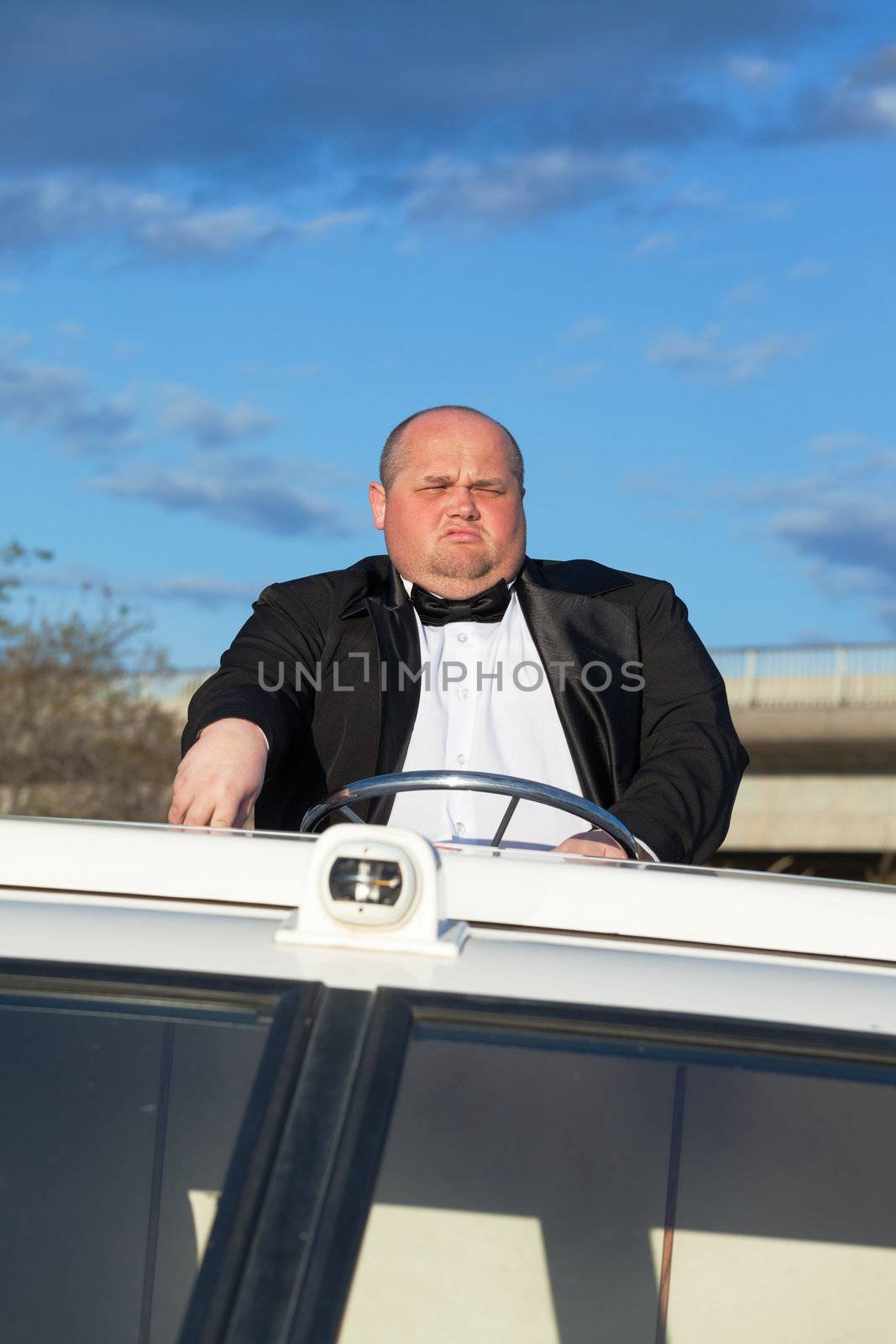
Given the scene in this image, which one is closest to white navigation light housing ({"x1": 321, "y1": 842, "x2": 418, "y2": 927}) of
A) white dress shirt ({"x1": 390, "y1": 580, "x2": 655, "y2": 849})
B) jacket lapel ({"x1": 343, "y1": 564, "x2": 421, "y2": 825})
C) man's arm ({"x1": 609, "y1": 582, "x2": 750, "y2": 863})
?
man's arm ({"x1": 609, "y1": 582, "x2": 750, "y2": 863})

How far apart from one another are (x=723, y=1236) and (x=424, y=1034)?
61 centimetres

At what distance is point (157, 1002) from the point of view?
1.54 meters

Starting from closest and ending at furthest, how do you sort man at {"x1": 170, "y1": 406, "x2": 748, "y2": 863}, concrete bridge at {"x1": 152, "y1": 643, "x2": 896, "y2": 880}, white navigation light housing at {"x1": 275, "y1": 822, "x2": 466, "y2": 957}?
white navigation light housing at {"x1": 275, "y1": 822, "x2": 466, "y2": 957}, man at {"x1": 170, "y1": 406, "x2": 748, "y2": 863}, concrete bridge at {"x1": 152, "y1": 643, "x2": 896, "y2": 880}

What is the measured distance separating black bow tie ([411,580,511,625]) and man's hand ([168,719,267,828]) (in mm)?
1102

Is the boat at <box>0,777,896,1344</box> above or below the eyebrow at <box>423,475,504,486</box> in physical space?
below

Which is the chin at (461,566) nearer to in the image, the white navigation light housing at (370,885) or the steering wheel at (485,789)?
the steering wheel at (485,789)

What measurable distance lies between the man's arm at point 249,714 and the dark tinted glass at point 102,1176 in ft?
2.21

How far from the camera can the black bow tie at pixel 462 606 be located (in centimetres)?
401

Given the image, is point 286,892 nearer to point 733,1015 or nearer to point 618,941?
point 618,941

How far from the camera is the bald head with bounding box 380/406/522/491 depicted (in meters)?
4.01

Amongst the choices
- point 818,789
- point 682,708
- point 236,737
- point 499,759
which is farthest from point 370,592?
point 818,789

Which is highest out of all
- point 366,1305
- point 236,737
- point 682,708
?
point 682,708

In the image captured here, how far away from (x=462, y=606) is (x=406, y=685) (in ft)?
1.05

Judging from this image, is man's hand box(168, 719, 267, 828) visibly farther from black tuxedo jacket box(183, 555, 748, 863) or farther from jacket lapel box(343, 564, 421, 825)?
jacket lapel box(343, 564, 421, 825)
